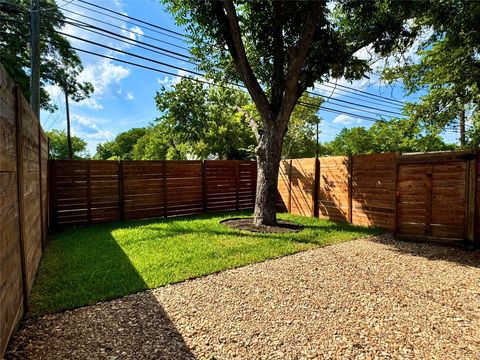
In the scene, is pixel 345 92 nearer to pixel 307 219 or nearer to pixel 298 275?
pixel 307 219

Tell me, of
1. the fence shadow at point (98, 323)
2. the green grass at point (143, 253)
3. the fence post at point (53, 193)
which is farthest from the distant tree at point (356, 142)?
the fence shadow at point (98, 323)

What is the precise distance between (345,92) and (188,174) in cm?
957

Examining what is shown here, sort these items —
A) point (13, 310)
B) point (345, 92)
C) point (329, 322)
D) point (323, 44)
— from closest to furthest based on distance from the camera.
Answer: point (13, 310) → point (329, 322) → point (323, 44) → point (345, 92)

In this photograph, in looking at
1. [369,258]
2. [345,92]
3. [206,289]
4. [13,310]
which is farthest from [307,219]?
[345,92]

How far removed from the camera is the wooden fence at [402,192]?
5.20 m

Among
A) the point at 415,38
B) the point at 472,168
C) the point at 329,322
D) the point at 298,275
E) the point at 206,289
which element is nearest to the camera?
the point at 329,322

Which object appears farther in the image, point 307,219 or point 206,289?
point 307,219

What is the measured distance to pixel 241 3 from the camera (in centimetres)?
716

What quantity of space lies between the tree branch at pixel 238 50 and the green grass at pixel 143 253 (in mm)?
3102

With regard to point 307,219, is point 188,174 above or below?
above

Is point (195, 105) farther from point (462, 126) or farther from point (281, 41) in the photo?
point (462, 126)

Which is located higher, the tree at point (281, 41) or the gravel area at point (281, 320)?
the tree at point (281, 41)

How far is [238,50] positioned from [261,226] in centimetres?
413

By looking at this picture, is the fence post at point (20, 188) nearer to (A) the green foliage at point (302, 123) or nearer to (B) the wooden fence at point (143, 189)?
(B) the wooden fence at point (143, 189)
